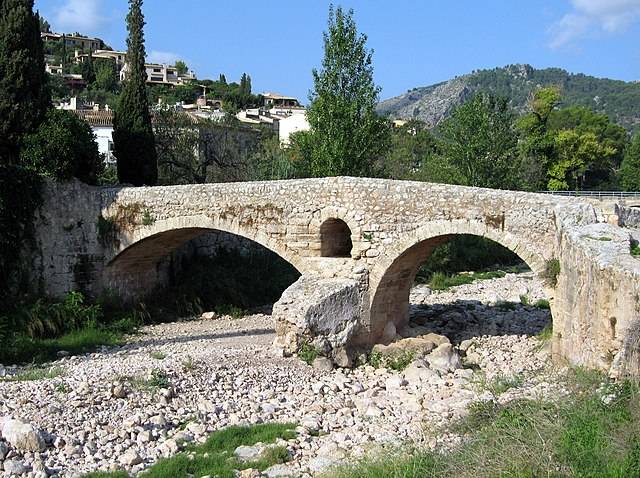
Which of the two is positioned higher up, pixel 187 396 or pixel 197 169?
pixel 197 169

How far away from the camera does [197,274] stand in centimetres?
2328

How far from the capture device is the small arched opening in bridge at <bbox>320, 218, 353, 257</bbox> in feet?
58.0

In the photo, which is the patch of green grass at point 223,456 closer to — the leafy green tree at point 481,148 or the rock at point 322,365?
the rock at point 322,365

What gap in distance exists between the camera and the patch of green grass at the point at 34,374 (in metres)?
13.8

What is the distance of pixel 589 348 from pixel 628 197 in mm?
22207

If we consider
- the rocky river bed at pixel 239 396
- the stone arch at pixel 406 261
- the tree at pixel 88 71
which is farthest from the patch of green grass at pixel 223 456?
the tree at pixel 88 71

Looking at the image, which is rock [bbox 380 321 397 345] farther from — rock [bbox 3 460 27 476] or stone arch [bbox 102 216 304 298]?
rock [bbox 3 460 27 476]

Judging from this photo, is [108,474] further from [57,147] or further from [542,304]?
[542,304]

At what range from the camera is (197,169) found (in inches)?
1115

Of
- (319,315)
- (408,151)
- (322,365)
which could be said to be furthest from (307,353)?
(408,151)

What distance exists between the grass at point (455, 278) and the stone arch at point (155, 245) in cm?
812

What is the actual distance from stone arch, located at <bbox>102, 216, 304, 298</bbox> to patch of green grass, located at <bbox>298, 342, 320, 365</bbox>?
103 inches

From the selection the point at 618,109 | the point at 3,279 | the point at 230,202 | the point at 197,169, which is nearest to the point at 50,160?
the point at 3,279

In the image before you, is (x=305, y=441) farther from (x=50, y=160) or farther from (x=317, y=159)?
(x=317, y=159)
